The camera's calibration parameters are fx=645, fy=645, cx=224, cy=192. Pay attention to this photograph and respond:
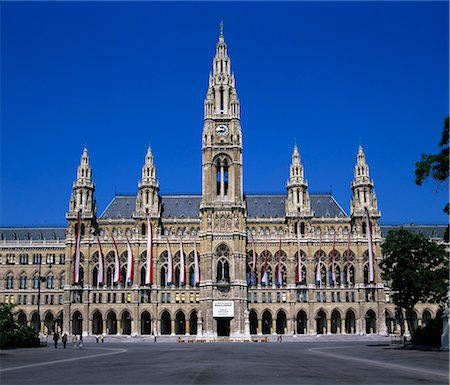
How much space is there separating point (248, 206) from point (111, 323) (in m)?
36.0

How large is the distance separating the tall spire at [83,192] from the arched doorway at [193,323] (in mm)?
27619

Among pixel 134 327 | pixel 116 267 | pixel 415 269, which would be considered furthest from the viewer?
pixel 134 327

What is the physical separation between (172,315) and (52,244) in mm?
30951

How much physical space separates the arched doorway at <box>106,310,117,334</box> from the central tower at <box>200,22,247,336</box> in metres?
19.3

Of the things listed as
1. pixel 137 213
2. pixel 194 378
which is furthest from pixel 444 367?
pixel 137 213

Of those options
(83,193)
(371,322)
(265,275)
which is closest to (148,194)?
(83,193)

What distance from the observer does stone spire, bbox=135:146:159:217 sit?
126175 mm

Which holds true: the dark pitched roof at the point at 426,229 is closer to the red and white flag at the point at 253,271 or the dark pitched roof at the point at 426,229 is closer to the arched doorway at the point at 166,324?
the red and white flag at the point at 253,271

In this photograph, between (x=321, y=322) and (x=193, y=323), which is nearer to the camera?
(x=193, y=323)

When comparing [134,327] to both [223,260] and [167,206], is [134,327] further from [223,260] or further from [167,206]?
[167,206]

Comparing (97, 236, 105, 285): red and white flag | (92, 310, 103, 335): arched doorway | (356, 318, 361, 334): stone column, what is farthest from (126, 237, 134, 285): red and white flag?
(356, 318, 361, 334): stone column

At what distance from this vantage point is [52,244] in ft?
433

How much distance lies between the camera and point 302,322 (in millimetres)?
124062

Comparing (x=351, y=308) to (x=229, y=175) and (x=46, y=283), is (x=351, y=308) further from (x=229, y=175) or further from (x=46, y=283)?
(x=46, y=283)
